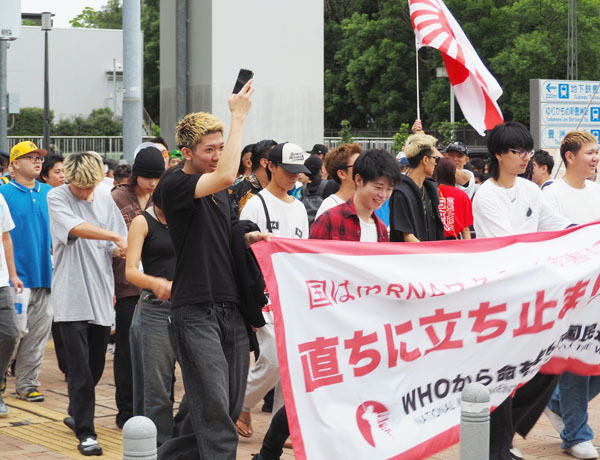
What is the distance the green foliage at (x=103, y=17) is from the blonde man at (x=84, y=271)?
Answer: 308ft

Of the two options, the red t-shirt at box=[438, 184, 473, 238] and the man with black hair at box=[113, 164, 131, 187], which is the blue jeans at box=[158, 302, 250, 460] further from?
the man with black hair at box=[113, 164, 131, 187]

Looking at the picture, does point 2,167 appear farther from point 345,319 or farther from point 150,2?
point 150,2

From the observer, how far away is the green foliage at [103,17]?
100m

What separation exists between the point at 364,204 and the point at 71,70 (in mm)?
67341

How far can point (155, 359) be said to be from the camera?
6.65 metres

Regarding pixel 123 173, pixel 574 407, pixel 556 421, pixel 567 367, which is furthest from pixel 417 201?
pixel 123 173

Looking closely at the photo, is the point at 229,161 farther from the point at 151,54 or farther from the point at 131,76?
the point at 151,54

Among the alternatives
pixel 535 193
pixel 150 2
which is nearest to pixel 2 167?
pixel 535 193

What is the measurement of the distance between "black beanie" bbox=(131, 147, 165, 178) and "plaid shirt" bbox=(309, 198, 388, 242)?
1.62 metres

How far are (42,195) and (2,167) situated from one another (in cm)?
325

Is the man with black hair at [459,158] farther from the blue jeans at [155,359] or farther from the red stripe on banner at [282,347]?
the red stripe on banner at [282,347]

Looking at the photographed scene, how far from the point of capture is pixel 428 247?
5879 mm

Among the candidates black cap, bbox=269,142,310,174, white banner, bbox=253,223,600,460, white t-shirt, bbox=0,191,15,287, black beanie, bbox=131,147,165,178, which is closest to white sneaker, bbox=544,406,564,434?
white banner, bbox=253,223,600,460

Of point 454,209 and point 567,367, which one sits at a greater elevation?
point 454,209
